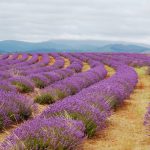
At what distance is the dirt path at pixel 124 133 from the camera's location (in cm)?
653

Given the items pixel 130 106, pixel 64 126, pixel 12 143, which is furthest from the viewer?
pixel 130 106

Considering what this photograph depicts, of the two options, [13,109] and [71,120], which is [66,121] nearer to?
[71,120]

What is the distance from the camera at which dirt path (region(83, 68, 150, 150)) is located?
21.4 feet

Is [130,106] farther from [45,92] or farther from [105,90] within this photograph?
[45,92]

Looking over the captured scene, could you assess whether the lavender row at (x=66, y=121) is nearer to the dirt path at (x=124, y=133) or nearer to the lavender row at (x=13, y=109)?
the dirt path at (x=124, y=133)

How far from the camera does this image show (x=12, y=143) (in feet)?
17.3

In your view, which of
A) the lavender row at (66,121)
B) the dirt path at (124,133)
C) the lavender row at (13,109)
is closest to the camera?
the lavender row at (66,121)

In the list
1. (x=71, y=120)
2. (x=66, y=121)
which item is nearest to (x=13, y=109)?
(x=71, y=120)

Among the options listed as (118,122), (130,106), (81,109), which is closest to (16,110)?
(81,109)

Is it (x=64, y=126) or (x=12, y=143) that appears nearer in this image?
(x=12, y=143)

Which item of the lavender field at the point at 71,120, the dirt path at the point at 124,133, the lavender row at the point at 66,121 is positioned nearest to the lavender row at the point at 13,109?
the lavender field at the point at 71,120

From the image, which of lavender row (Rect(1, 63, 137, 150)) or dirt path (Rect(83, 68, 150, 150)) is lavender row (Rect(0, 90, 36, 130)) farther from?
dirt path (Rect(83, 68, 150, 150))

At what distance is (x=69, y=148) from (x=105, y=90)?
4.20 meters

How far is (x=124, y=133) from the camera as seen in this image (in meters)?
7.43
